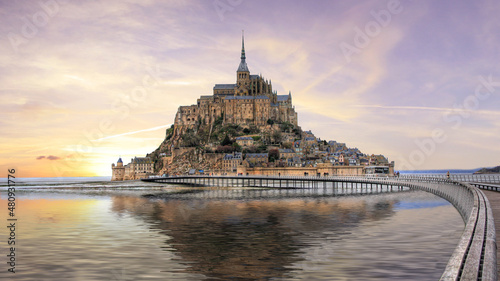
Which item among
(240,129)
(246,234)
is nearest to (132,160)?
(240,129)

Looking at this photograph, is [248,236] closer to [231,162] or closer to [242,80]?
[231,162]

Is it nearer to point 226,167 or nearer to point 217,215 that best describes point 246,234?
point 217,215

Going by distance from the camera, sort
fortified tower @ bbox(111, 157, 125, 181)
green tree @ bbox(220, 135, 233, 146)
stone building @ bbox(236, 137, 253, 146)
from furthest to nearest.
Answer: fortified tower @ bbox(111, 157, 125, 181) → green tree @ bbox(220, 135, 233, 146) → stone building @ bbox(236, 137, 253, 146)

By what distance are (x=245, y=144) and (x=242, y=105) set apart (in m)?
22.4

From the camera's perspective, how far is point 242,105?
178750 mm

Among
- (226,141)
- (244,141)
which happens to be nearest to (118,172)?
(226,141)

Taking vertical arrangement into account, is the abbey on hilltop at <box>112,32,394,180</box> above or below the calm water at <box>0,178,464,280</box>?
above

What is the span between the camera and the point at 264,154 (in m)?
151

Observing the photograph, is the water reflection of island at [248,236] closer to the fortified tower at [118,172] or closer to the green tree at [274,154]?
the green tree at [274,154]

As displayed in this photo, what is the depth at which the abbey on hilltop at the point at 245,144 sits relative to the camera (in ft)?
490

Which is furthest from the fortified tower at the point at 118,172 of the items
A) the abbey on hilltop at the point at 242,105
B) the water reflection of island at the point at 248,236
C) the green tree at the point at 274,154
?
the water reflection of island at the point at 248,236

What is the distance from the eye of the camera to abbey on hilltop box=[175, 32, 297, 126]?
178375 mm

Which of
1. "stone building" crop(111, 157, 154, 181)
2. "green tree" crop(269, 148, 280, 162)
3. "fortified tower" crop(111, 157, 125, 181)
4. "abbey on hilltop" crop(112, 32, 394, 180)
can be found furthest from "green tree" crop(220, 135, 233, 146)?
"fortified tower" crop(111, 157, 125, 181)

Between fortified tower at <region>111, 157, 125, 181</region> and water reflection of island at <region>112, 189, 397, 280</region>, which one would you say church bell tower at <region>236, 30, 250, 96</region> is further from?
water reflection of island at <region>112, 189, 397, 280</region>
